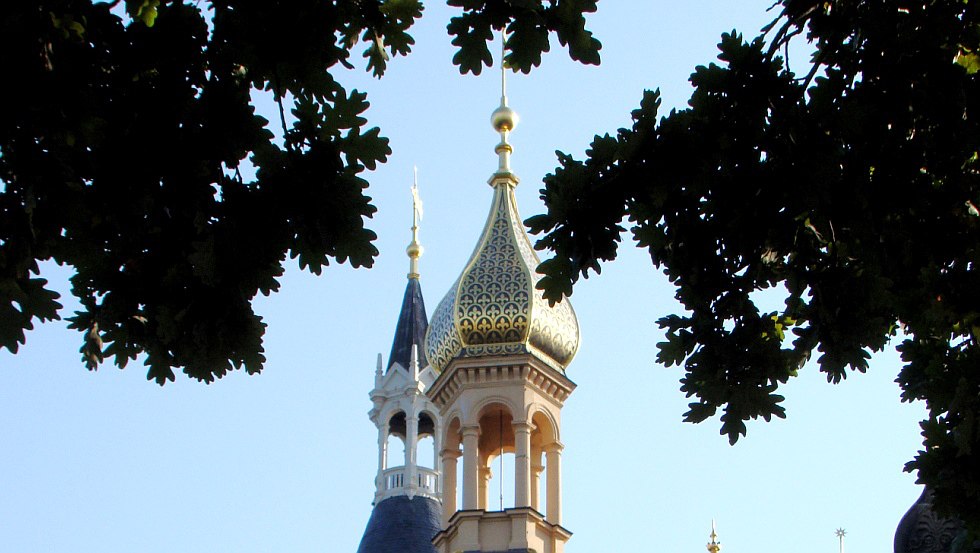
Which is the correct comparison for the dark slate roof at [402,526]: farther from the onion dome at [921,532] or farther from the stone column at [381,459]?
the onion dome at [921,532]

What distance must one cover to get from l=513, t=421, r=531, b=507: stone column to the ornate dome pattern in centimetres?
136

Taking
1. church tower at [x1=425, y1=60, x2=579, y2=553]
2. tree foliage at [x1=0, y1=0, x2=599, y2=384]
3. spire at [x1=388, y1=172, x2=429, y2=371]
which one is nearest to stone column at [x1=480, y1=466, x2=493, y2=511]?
church tower at [x1=425, y1=60, x2=579, y2=553]

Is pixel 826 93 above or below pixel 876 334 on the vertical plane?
above

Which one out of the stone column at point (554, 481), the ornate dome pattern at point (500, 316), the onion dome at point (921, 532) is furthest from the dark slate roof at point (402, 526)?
the onion dome at point (921, 532)

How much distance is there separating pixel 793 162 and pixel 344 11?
1970 millimetres

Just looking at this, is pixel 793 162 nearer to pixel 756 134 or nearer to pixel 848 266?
pixel 756 134

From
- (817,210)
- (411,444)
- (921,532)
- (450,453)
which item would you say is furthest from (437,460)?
(817,210)

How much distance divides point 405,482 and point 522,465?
34.1ft

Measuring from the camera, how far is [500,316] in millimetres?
29953

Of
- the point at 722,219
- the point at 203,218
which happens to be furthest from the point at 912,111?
the point at 203,218

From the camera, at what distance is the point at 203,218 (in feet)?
21.8

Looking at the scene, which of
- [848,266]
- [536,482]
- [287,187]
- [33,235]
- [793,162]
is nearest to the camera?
[33,235]

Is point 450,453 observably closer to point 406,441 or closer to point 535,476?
point 535,476

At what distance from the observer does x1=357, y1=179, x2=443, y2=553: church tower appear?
37.9m
